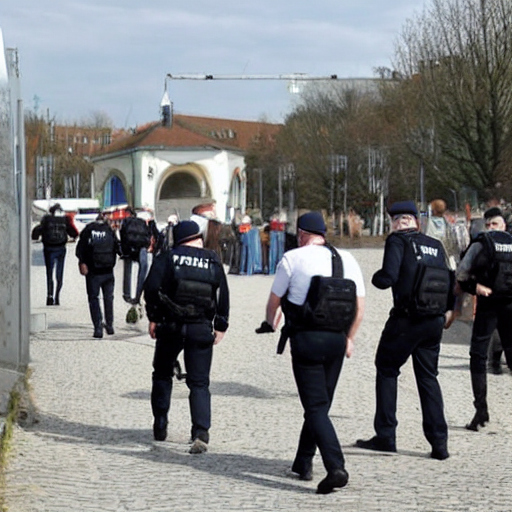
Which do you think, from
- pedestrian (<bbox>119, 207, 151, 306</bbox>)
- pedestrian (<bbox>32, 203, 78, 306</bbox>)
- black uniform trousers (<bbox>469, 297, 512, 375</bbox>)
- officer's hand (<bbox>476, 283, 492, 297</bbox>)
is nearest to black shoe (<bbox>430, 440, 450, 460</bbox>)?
black uniform trousers (<bbox>469, 297, 512, 375</bbox>)

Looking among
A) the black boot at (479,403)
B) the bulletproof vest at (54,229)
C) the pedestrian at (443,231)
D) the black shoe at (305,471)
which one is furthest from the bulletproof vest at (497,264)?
the bulletproof vest at (54,229)

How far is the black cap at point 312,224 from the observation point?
797 cm

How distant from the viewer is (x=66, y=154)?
10525cm

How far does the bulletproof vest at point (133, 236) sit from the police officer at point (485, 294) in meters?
9.14

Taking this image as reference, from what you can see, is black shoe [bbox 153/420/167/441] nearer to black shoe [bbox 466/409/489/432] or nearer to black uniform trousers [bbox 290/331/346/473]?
black uniform trousers [bbox 290/331/346/473]

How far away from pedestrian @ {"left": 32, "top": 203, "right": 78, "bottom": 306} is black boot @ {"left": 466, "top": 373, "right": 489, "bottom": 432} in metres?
13.1

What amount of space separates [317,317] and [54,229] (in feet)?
50.4

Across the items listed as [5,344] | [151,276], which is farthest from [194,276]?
[5,344]

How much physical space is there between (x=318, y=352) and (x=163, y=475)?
130 cm

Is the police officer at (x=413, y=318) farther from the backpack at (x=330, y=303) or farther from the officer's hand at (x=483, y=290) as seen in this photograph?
the officer's hand at (x=483, y=290)

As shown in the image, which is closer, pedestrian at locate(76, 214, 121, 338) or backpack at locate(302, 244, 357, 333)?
backpack at locate(302, 244, 357, 333)

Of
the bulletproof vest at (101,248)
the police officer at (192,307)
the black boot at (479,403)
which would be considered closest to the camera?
the police officer at (192,307)

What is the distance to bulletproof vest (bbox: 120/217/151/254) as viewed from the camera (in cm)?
1889

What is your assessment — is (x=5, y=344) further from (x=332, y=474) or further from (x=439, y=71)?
(x=439, y=71)
